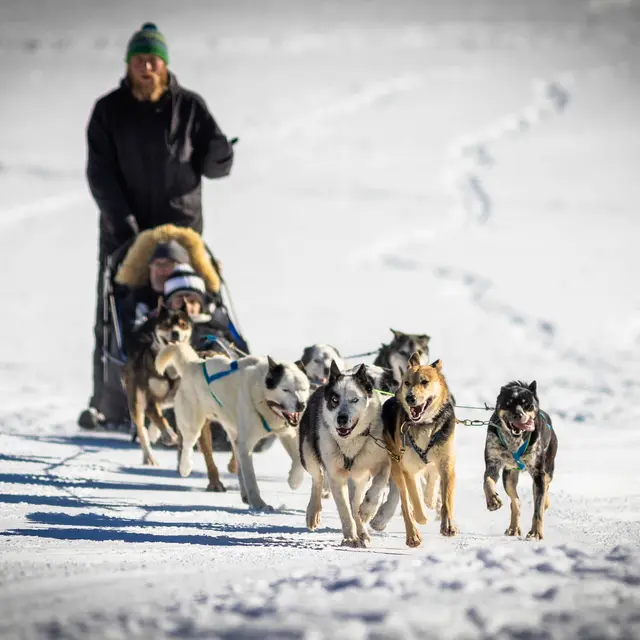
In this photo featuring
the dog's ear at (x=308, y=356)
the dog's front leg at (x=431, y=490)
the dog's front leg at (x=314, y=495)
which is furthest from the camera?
the dog's ear at (x=308, y=356)

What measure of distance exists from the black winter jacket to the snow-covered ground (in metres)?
1.58

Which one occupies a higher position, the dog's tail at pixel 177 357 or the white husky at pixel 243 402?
the dog's tail at pixel 177 357

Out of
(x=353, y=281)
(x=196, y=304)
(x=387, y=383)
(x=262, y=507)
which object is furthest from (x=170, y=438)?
(x=353, y=281)

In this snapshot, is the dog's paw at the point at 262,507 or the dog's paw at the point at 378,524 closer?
the dog's paw at the point at 378,524

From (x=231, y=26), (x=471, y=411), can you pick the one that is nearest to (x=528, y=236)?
(x=471, y=411)

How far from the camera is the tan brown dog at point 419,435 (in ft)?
14.4

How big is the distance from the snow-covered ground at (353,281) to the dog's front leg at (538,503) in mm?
171

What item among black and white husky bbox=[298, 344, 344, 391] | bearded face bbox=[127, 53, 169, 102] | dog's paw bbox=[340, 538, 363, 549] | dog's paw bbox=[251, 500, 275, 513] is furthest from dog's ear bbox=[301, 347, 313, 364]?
bearded face bbox=[127, 53, 169, 102]

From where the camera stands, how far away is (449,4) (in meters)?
42.0

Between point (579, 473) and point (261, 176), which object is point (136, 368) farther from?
point (261, 176)

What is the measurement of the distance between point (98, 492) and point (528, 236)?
12793mm

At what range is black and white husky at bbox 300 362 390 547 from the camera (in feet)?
14.3

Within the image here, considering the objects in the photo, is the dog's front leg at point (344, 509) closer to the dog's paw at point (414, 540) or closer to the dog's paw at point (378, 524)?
the dog's paw at point (414, 540)

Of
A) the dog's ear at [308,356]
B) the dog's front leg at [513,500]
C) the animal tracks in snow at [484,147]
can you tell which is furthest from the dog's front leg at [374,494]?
the animal tracks in snow at [484,147]
